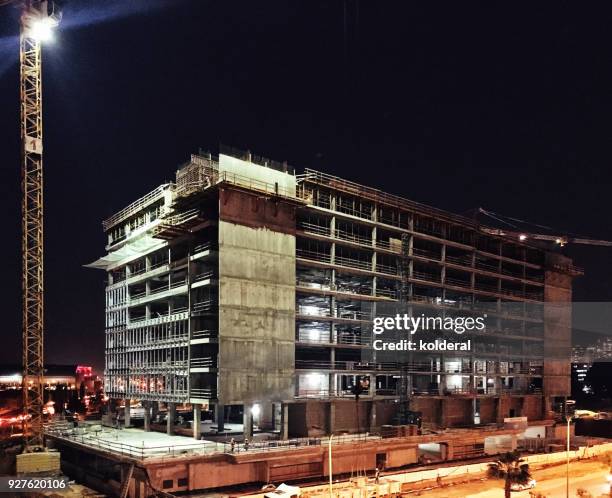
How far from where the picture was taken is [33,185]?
6800 cm

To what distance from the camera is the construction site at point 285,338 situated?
5856cm

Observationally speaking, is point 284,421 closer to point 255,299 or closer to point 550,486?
point 255,299

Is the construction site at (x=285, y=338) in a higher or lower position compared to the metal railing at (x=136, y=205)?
lower

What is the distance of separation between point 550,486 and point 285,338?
89.9 feet

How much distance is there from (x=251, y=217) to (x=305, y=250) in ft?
30.3

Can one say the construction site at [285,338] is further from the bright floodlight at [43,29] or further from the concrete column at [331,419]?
the bright floodlight at [43,29]

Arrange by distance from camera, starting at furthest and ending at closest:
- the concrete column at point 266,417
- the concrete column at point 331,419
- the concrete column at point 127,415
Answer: the concrete column at point 127,415 < the concrete column at point 266,417 < the concrete column at point 331,419

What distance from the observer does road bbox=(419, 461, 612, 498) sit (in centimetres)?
5028

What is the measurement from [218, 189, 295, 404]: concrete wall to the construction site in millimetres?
152

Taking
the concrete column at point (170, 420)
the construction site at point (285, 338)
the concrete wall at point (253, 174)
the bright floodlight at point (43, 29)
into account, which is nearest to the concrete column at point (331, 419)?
the construction site at point (285, 338)

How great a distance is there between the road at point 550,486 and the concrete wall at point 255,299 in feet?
59.8

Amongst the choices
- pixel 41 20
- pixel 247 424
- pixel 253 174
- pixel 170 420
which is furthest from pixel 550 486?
pixel 41 20

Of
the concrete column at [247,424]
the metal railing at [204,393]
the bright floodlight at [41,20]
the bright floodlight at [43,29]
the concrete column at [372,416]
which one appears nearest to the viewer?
the concrete column at [247,424]

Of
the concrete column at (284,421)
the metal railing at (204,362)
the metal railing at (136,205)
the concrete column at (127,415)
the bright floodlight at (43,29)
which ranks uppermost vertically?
the bright floodlight at (43,29)
